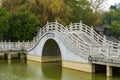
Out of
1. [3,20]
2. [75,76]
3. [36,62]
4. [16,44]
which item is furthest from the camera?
[3,20]

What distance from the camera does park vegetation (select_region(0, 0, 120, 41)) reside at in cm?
3409

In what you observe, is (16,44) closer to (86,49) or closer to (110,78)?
(86,49)

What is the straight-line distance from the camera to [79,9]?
40.4 meters

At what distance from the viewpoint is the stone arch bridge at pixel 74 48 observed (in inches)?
699

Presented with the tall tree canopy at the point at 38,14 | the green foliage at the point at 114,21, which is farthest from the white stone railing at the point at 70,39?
the green foliage at the point at 114,21

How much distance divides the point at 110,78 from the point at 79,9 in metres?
24.1

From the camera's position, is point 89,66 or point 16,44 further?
point 16,44

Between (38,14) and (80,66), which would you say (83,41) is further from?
Result: (38,14)

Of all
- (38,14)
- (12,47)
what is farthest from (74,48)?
(38,14)

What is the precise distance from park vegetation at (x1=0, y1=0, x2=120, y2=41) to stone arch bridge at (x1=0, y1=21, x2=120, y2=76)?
4336 millimetres

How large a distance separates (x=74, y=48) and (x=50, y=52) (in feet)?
21.6

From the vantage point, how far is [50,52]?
88.8 feet

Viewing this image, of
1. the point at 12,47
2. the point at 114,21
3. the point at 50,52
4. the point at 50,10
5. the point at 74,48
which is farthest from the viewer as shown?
the point at 114,21

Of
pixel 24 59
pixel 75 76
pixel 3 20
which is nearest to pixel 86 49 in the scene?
pixel 75 76
